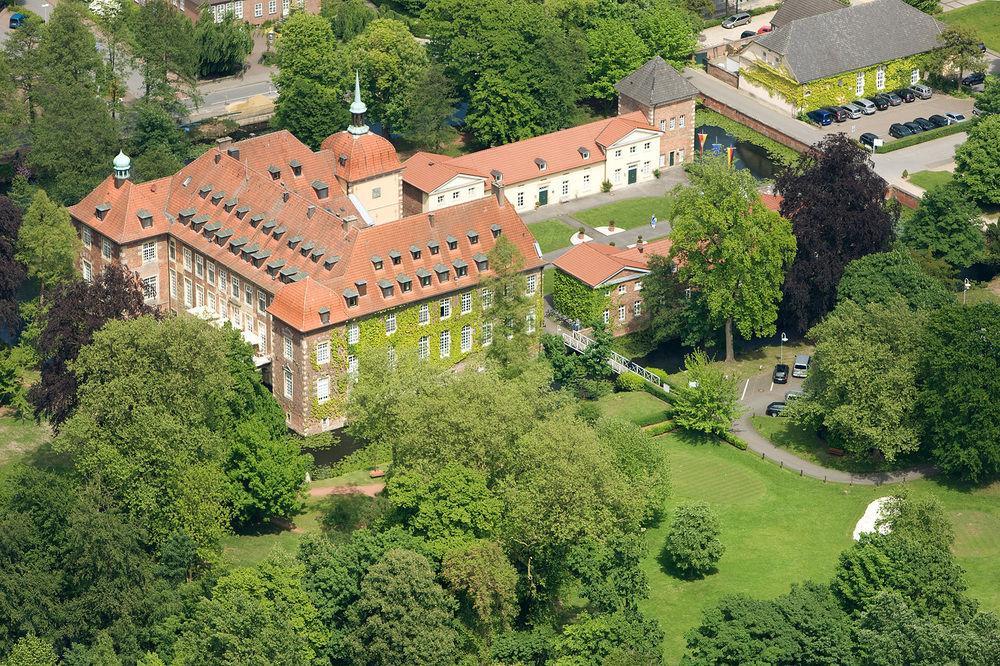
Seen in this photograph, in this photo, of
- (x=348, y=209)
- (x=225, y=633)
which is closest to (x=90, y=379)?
(x=225, y=633)

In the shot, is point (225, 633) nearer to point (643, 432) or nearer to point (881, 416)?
point (643, 432)

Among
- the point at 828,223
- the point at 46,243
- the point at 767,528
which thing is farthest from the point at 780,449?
the point at 46,243

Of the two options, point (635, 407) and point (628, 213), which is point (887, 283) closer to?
point (635, 407)

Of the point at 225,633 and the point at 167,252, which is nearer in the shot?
the point at 225,633

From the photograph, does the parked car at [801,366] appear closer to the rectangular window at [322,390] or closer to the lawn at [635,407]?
the lawn at [635,407]

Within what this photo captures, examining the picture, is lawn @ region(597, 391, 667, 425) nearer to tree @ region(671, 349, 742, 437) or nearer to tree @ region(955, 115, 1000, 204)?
tree @ region(671, 349, 742, 437)

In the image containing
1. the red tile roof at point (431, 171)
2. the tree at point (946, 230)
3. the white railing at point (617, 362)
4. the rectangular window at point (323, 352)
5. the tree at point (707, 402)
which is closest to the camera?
the rectangular window at point (323, 352)

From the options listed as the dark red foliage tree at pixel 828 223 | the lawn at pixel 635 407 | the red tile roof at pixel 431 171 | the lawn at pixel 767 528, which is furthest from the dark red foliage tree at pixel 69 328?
the dark red foliage tree at pixel 828 223
